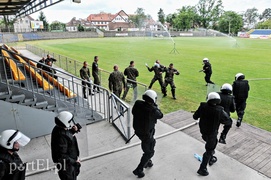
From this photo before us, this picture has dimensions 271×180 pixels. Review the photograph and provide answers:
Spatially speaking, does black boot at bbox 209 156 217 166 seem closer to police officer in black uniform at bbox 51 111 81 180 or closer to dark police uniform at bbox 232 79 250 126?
dark police uniform at bbox 232 79 250 126

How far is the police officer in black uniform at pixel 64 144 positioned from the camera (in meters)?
3.01

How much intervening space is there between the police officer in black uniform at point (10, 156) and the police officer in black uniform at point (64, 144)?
0.46m

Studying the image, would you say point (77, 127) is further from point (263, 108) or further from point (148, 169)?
point (263, 108)

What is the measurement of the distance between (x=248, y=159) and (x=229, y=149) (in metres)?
0.49

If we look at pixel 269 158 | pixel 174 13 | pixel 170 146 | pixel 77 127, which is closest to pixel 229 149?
pixel 269 158

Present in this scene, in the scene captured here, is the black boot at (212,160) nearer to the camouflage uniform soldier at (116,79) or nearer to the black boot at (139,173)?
the black boot at (139,173)

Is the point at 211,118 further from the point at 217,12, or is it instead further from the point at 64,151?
the point at 217,12

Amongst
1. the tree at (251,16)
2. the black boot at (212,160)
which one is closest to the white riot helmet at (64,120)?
the black boot at (212,160)

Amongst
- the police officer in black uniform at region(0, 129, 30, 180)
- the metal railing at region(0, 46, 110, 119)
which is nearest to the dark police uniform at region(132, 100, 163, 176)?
the police officer in black uniform at region(0, 129, 30, 180)

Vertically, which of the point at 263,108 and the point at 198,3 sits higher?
the point at 198,3

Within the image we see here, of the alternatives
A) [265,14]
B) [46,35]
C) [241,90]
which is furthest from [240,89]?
[265,14]

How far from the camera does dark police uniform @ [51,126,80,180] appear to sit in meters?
3.01

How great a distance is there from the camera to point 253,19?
11356cm

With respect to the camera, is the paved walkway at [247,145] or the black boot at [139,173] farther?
the paved walkway at [247,145]
